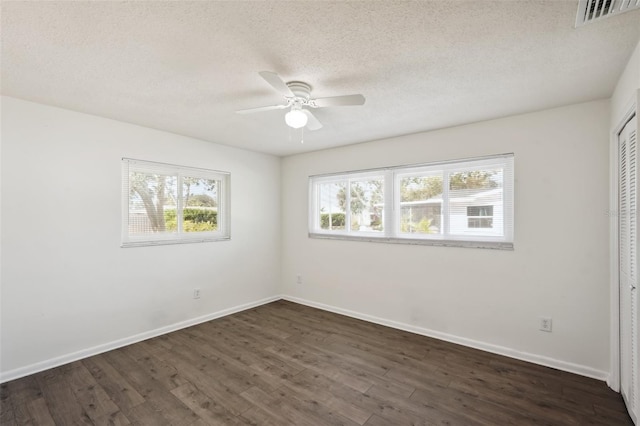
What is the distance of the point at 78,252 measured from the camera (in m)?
2.88

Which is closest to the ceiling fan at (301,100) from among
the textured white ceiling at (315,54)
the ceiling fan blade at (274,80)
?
the ceiling fan blade at (274,80)

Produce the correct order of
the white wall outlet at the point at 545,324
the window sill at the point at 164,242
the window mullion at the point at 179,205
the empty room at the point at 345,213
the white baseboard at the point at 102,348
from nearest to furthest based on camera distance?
the empty room at the point at 345,213, the white baseboard at the point at 102,348, the white wall outlet at the point at 545,324, the window sill at the point at 164,242, the window mullion at the point at 179,205

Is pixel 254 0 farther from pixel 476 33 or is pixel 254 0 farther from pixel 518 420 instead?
pixel 518 420

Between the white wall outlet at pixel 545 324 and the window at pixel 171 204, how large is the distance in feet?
12.6

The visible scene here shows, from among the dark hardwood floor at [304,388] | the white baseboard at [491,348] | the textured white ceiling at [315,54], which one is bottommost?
the dark hardwood floor at [304,388]

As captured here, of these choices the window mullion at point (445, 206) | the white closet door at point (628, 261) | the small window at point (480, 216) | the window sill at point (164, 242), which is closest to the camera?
the white closet door at point (628, 261)

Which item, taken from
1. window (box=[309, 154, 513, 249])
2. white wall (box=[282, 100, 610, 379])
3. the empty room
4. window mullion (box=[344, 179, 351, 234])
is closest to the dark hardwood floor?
the empty room

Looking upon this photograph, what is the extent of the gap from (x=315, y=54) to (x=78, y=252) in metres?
2.93

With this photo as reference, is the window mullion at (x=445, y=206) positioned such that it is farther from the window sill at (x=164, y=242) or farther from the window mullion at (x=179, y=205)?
the window mullion at (x=179, y=205)

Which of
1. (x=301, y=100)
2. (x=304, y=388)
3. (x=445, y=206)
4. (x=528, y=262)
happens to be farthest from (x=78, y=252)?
(x=528, y=262)

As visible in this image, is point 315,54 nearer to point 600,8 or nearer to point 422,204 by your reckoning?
point 600,8

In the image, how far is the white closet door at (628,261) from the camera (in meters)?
1.89

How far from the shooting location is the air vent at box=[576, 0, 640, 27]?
4.41 feet

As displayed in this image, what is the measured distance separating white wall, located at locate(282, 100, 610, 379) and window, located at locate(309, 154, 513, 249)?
12 cm
